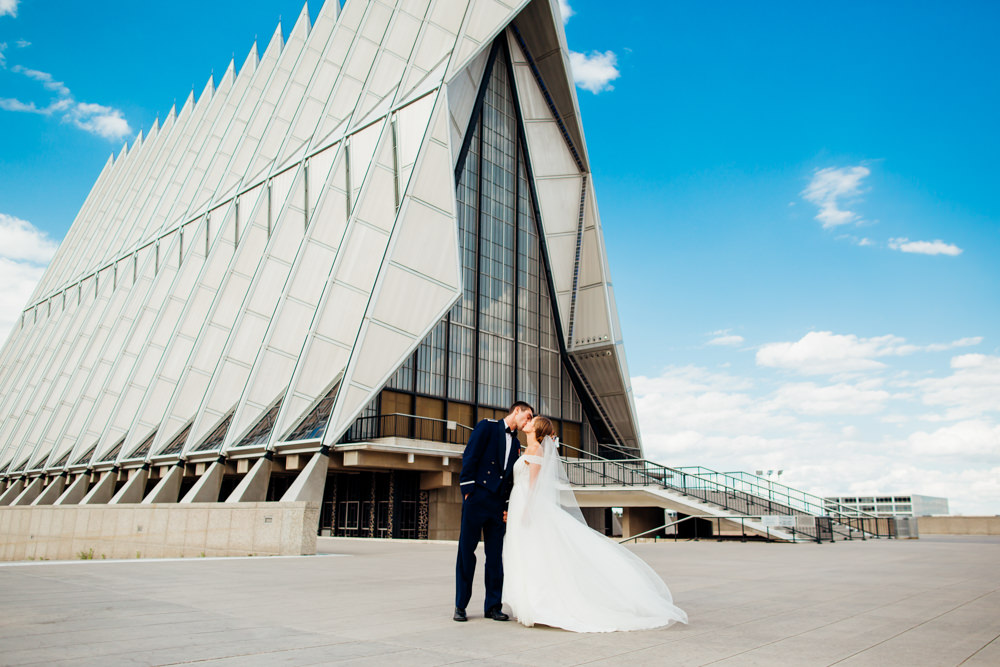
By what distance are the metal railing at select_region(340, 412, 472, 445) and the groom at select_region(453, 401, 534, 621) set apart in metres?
17.4

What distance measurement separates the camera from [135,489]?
2602cm

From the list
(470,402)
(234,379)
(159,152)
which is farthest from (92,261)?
(470,402)

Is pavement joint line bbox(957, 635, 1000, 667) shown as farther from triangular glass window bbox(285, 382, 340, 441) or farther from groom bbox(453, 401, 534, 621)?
triangular glass window bbox(285, 382, 340, 441)

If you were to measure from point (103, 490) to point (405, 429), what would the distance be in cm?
1187

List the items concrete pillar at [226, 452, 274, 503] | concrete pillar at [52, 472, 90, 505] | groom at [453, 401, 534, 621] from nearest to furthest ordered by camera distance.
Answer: groom at [453, 401, 534, 621] → concrete pillar at [226, 452, 274, 503] → concrete pillar at [52, 472, 90, 505]

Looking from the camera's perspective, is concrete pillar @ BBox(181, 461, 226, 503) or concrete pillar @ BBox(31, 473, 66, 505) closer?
concrete pillar @ BBox(181, 461, 226, 503)

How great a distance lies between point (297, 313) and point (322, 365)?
2.72 meters

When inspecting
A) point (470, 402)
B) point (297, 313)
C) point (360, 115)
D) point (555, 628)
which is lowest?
point (555, 628)

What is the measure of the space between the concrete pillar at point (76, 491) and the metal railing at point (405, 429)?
1310cm

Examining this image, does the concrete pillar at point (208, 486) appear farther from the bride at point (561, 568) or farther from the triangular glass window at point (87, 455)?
the bride at point (561, 568)

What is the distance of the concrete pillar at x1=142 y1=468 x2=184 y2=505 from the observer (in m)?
24.0

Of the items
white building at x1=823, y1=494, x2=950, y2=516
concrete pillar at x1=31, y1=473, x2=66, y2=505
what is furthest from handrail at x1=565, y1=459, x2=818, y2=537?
white building at x1=823, y1=494, x2=950, y2=516

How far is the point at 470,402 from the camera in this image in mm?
28797

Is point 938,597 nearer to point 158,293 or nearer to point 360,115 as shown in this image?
point 360,115
